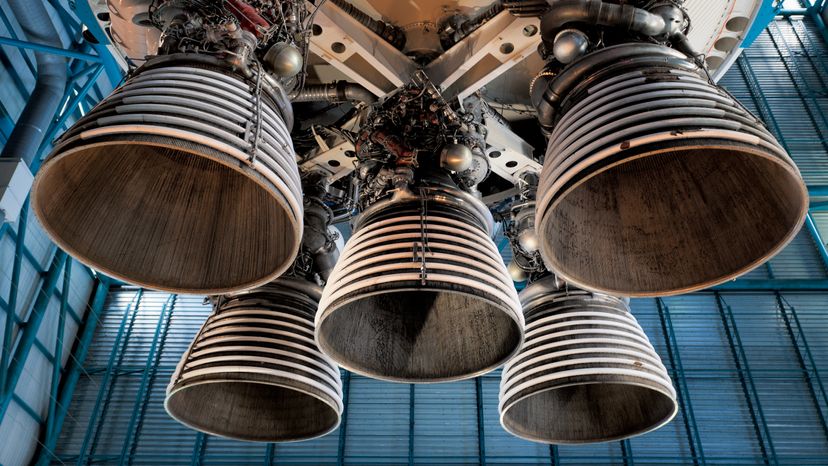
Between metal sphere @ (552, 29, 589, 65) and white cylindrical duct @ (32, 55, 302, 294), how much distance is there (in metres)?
1.32

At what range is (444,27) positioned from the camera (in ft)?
15.1

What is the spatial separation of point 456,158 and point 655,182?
3.70ft

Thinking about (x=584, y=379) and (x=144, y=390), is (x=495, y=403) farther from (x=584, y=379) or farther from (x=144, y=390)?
(x=584, y=379)

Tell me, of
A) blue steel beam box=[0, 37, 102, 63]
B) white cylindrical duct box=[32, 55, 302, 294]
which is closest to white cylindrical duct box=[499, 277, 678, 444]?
white cylindrical duct box=[32, 55, 302, 294]

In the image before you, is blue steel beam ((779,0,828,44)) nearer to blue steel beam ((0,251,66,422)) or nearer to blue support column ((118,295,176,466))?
blue support column ((118,295,176,466))

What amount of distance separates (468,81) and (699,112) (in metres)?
2.08

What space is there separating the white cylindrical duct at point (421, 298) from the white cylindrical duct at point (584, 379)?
1.97 feet

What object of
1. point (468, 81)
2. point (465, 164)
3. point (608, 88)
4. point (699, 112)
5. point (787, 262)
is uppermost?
point (787, 262)

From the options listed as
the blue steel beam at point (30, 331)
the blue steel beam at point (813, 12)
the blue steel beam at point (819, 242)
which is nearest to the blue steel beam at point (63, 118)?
the blue steel beam at point (30, 331)

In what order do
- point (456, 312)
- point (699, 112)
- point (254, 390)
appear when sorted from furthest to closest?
point (254, 390) → point (456, 312) → point (699, 112)

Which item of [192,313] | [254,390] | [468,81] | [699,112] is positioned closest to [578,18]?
[699,112]

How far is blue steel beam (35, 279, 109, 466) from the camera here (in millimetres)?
13523

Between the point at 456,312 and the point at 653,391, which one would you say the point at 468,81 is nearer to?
the point at 456,312

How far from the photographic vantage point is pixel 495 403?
1351cm
